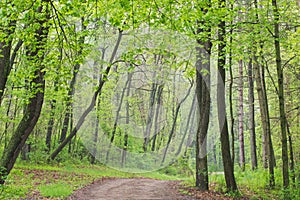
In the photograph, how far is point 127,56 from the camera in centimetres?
837

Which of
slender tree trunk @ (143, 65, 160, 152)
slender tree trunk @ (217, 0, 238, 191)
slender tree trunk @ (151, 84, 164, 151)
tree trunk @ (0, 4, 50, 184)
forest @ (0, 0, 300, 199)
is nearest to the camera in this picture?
forest @ (0, 0, 300, 199)

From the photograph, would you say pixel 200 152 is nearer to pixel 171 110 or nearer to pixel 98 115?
pixel 98 115

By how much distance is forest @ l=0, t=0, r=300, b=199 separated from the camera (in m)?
6.83

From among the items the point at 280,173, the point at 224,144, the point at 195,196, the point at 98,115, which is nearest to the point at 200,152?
the point at 224,144

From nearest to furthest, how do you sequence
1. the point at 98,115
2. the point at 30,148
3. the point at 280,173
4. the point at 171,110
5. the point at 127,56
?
the point at 127,56 < the point at 280,173 < the point at 30,148 < the point at 98,115 < the point at 171,110

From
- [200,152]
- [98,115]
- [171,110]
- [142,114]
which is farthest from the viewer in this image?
[171,110]

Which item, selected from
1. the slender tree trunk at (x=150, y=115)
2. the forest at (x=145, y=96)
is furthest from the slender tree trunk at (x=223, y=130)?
the slender tree trunk at (x=150, y=115)

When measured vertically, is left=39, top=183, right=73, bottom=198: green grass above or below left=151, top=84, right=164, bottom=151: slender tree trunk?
below

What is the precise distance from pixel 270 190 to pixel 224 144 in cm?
259

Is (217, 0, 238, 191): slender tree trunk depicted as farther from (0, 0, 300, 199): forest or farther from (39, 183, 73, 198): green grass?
(39, 183, 73, 198): green grass

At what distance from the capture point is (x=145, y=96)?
2450 cm

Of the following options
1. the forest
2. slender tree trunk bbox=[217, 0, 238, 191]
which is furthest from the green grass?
slender tree trunk bbox=[217, 0, 238, 191]

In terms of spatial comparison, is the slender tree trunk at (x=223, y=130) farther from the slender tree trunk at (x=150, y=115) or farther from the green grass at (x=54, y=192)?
the slender tree trunk at (x=150, y=115)

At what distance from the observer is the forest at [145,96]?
22.4 feet
